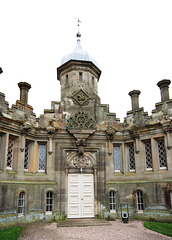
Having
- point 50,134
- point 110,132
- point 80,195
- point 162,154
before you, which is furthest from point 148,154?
point 50,134

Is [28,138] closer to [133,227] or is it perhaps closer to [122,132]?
[122,132]

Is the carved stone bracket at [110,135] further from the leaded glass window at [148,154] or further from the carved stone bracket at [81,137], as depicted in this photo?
the leaded glass window at [148,154]

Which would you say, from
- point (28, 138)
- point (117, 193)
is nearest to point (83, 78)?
point (28, 138)

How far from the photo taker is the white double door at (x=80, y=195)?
1397cm

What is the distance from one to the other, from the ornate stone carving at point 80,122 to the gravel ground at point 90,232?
6239 mm

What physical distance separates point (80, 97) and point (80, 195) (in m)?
6.86

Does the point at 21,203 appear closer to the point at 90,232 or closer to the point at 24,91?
the point at 90,232

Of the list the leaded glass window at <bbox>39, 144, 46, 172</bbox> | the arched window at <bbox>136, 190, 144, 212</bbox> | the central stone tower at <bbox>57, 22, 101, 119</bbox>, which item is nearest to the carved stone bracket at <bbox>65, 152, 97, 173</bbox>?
the leaded glass window at <bbox>39, 144, 46, 172</bbox>

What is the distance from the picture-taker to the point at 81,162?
14.8 metres

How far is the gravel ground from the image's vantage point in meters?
9.60

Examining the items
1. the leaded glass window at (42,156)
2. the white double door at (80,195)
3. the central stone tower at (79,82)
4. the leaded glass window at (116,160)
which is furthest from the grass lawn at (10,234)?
the central stone tower at (79,82)

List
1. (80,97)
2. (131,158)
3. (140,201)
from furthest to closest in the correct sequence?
(80,97), (131,158), (140,201)

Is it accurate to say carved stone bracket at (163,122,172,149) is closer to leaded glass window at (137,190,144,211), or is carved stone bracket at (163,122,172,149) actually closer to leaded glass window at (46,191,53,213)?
leaded glass window at (137,190,144,211)

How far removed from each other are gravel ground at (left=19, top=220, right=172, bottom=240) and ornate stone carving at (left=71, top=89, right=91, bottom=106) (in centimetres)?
820
